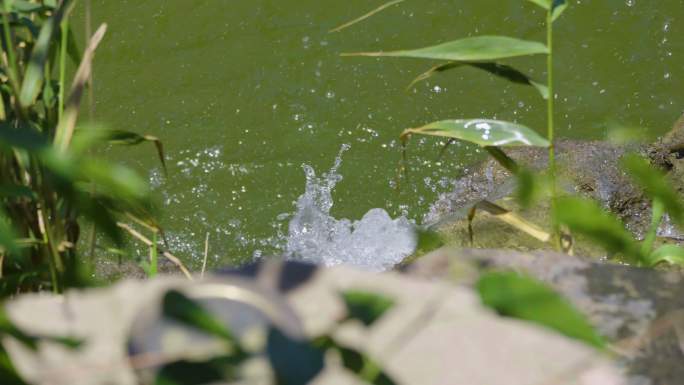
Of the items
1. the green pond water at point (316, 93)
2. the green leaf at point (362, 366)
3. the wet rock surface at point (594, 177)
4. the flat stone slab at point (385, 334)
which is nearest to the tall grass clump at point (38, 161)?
the flat stone slab at point (385, 334)

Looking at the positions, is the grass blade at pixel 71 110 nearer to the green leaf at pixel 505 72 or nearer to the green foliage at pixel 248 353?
the green leaf at pixel 505 72

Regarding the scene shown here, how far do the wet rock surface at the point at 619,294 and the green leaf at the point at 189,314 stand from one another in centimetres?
78

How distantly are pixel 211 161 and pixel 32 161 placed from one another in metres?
3.00

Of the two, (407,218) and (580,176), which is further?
(407,218)

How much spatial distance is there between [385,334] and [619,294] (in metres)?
0.53

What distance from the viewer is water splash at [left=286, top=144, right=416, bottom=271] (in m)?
4.47

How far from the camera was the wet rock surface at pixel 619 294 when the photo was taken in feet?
5.18

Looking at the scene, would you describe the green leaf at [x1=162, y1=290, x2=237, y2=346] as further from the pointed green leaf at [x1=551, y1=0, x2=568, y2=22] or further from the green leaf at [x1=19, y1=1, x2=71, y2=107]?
the pointed green leaf at [x1=551, y1=0, x2=568, y2=22]

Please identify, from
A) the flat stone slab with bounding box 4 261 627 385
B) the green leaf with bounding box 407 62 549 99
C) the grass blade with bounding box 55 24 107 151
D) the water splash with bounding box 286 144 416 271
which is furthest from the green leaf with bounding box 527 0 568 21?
the water splash with bounding box 286 144 416 271

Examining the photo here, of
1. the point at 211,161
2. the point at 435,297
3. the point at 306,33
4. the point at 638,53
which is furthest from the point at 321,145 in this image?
the point at 435,297

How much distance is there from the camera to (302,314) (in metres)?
1.39

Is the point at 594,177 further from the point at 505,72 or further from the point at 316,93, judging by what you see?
the point at 505,72

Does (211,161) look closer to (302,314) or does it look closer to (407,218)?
(407,218)

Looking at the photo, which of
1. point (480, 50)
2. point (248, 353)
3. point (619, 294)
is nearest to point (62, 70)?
point (480, 50)
